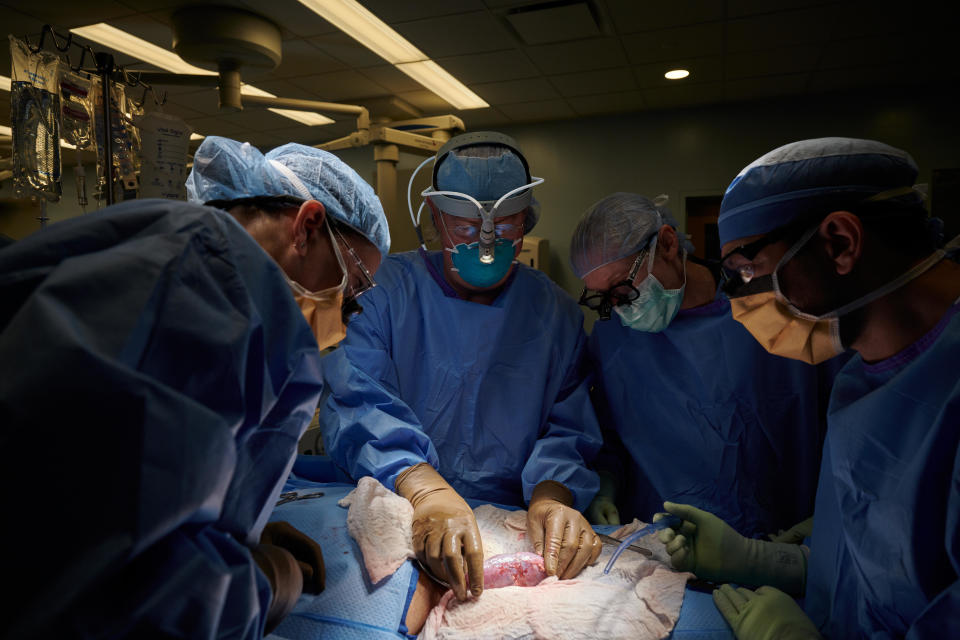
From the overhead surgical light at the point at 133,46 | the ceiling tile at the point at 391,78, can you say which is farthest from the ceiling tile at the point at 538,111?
the overhead surgical light at the point at 133,46

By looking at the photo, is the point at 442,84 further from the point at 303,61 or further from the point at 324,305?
the point at 324,305

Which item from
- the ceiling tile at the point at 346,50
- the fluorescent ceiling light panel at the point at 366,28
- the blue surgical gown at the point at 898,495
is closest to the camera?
the blue surgical gown at the point at 898,495

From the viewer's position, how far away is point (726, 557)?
5.00ft

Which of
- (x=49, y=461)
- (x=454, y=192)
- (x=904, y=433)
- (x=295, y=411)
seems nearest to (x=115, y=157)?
(x=454, y=192)

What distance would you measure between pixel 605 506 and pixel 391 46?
3.83 meters

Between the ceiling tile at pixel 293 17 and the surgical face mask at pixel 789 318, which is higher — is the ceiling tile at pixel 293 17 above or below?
above

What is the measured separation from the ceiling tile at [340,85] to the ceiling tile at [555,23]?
161 centimetres

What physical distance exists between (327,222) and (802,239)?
3.37ft

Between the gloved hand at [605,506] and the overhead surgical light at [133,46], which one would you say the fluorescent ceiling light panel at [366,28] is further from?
the gloved hand at [605,506]

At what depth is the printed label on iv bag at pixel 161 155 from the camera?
5.82ft

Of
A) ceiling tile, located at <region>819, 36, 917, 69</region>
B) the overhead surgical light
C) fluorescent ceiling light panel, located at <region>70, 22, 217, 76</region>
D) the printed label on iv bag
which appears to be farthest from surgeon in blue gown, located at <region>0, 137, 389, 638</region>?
ceiling tile, located at <region>819, 36, 917, 69</region>

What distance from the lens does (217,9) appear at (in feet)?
12.3

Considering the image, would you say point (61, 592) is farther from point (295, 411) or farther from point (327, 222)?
point (327, 222)

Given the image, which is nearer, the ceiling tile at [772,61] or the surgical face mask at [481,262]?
the surgical face mask at [481,262]
